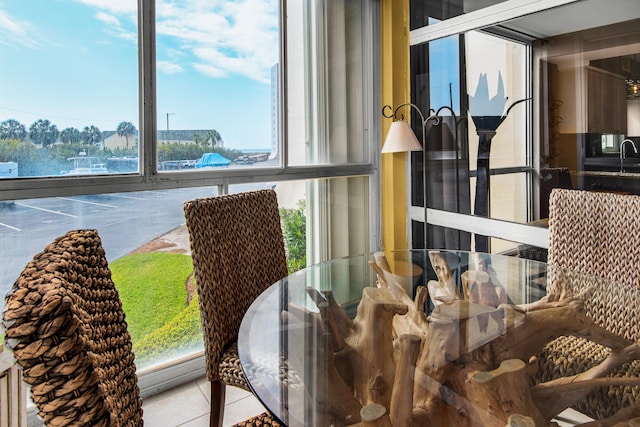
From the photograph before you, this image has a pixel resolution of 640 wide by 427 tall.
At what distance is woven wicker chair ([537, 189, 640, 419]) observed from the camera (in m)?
1.09

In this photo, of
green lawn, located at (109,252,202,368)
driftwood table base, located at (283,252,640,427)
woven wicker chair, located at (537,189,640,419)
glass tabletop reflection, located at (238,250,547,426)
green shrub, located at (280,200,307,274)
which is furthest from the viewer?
green shrub, located at (280,200,307,274)

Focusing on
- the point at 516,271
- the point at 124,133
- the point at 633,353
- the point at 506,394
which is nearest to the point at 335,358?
the point at 506,394

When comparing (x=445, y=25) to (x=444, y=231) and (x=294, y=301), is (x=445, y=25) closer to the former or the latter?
(x=444, y=231)

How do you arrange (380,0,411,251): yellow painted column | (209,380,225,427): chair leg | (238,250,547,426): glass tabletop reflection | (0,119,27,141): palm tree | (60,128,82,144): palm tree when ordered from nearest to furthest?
(238,250,547,426): glass tabletop reflection
(209,380,225,427): chair leg
(0,119,27,141): palm tree
(60,128,82,144): palm tree
(380,0,411,251): yellow painted column

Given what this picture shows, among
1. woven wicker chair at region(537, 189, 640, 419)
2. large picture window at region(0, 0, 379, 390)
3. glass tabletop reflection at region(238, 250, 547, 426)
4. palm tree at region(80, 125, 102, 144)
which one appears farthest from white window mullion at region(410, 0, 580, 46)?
palm tree at region(80, 125, 102, 144)

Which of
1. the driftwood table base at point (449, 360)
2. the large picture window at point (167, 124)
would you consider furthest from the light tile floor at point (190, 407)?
the driftwood table base at point (449, 360)

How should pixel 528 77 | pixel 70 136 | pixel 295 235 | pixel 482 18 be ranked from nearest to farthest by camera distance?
pixel 70 136 → pixel 528 77 → pixel 482 18 → pixel 295 235

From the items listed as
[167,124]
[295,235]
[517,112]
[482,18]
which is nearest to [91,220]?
[167,124]

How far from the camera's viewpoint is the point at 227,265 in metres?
1.70

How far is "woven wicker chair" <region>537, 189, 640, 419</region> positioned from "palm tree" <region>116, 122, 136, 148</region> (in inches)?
80.0

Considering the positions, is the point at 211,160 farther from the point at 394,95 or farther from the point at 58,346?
the point at 58,346

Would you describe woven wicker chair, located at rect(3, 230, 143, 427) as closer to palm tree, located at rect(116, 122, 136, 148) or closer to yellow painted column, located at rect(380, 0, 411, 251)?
palm tree, located at rect(116, 122, 136, 148)

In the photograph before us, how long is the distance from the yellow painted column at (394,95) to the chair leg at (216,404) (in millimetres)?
1901

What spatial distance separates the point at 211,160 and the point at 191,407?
1340 mm
